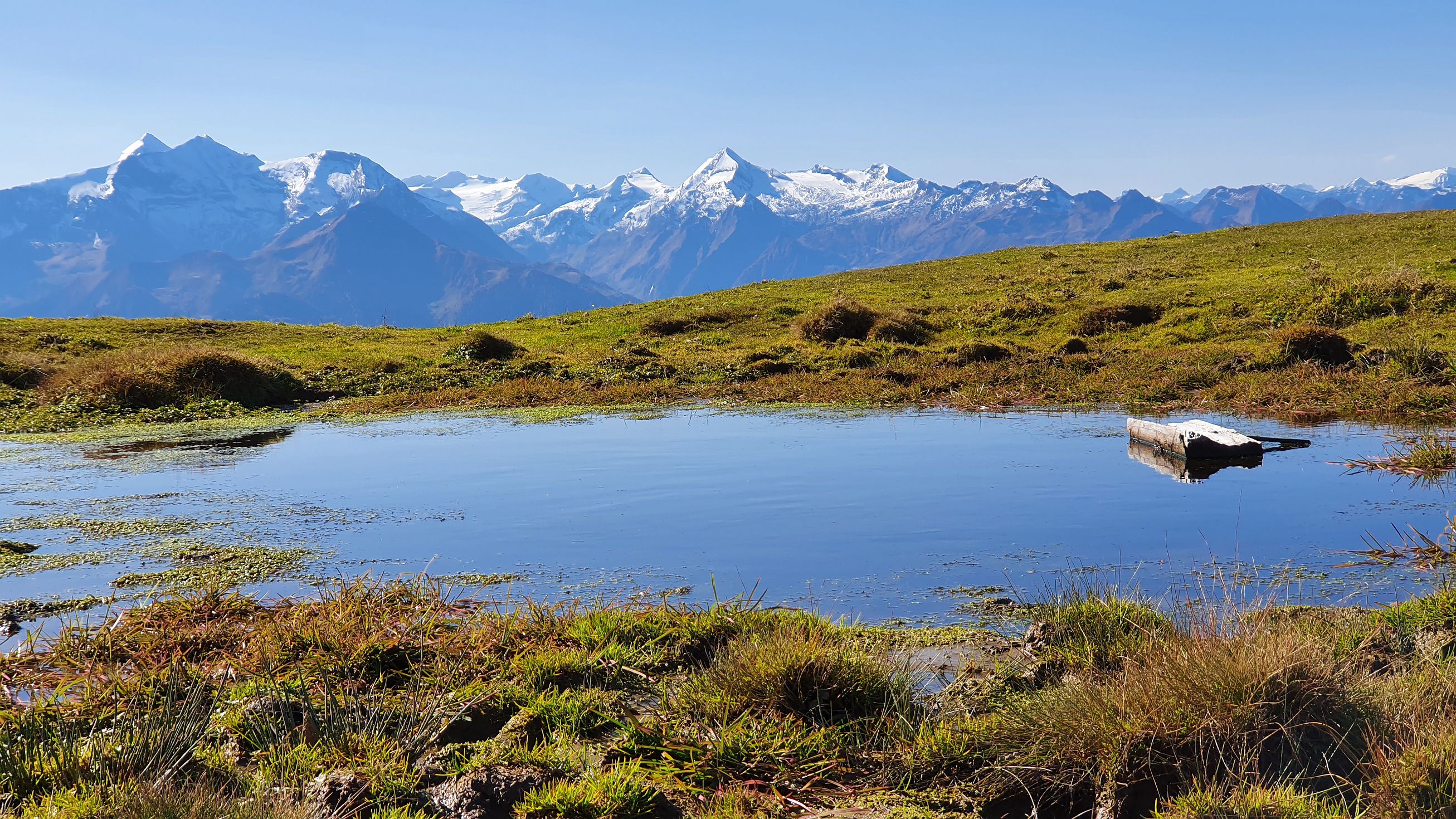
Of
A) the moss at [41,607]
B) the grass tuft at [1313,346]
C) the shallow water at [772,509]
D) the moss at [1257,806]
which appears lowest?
the shallow water at [772,509]

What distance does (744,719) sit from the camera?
5914 mm

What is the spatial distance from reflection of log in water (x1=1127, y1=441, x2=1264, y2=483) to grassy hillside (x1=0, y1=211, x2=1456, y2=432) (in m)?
5.36

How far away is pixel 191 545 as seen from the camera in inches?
447

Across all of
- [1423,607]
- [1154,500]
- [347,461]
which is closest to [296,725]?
[1423,607]

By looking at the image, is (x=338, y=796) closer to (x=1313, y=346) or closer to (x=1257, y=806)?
(x=1257, y=806)

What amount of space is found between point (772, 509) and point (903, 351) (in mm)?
19538

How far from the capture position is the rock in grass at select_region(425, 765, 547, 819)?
16.6 feet

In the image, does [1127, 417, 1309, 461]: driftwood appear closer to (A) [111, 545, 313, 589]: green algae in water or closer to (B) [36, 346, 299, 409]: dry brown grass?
(A) [111, 545, 313, 589]: green algae in water

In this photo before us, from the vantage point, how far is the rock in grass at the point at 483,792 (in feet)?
16.6

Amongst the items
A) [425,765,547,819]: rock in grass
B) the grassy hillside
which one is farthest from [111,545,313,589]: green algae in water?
the grassy hillside

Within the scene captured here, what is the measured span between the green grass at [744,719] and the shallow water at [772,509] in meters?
A: 1.86

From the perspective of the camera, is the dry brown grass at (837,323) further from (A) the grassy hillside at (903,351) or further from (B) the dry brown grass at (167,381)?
(B) the dry brown grass at (167,381)

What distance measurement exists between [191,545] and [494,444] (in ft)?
27.6

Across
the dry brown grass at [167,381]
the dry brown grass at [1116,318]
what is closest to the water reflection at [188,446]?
the dry brown grass at [167,381]
